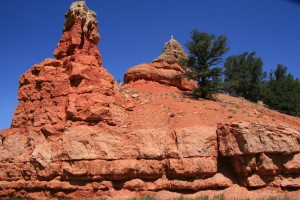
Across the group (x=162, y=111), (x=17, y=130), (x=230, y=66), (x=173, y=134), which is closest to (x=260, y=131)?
(x=173, y=134)

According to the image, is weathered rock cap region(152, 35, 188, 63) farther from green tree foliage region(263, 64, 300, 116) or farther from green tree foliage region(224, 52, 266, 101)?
green tree foliage region(263, 64, 300, 116)

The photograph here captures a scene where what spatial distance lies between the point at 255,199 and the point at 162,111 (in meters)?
7.18

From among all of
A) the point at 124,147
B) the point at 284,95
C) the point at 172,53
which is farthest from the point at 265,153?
the point at 284,95

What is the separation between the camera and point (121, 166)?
15602 millimetres

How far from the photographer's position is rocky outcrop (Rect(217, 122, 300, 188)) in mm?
15102

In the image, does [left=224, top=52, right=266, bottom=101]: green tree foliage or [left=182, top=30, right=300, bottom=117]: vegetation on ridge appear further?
[left=224, top=52, right=266, bottom=101]: green tree foliage

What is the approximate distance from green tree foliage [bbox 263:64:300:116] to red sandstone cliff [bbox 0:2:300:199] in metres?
14.7

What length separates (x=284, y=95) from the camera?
31.8 m

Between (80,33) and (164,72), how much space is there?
859cm

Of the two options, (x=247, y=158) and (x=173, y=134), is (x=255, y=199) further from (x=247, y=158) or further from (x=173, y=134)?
(x=173, y=134)

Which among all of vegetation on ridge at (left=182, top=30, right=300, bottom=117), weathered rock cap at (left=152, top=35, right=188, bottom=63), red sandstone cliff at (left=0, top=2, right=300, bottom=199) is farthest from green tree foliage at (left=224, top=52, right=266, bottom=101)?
red sandstone cliff at (left=0, top=2, right=300, bottom=199)

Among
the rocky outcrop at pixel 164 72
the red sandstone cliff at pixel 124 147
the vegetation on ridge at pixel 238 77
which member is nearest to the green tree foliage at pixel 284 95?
the vegetation on ridge at pixel 238 77

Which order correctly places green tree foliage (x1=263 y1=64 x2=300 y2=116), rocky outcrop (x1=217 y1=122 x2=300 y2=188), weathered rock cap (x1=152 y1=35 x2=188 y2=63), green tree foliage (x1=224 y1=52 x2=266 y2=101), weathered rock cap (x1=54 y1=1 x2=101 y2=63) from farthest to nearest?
green tree foliage (x1=224 y1=52 x2=266 y2=101), green tree foliage (x1=263 y1=64 x2=300 y2=116), weathered rock cap (x1=152 y1=35 x2=188 y2=63), weathered rock cap (x1=54 y1=1 x2=101 y2=63), rocky outcrop (x1=217 y1=122 x2=300 y2=188)

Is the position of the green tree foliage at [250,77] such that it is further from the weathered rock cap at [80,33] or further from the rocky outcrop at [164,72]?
the weathered rock cap at [80,33]
